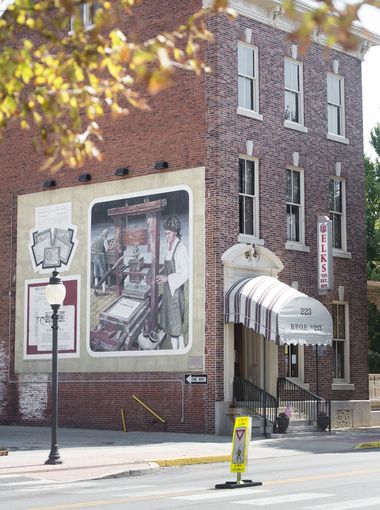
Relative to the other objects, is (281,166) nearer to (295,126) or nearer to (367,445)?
(295,126)

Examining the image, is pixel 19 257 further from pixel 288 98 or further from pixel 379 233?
pixel 379 233

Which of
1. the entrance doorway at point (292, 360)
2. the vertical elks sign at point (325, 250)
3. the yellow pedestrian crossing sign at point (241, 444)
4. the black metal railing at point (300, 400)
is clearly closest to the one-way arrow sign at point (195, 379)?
the black metal railing at point (300, 400)

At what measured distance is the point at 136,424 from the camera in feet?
96.7

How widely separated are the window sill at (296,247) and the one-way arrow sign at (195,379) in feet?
17.4

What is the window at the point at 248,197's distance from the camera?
29672 millimetres

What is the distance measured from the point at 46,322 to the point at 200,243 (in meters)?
6.68

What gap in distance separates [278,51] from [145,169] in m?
5.62

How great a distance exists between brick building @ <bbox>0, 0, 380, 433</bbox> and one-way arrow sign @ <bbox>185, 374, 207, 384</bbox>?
138 millimetres

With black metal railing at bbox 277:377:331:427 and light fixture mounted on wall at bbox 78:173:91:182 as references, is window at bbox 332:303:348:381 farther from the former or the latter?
light fixture mounted on wall at bbox 78:173:91:182

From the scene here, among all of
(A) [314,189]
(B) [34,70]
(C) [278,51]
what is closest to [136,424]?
(A) [314,189]

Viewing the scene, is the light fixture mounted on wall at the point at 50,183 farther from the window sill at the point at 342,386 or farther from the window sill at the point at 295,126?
the window sill at the point at 342,386

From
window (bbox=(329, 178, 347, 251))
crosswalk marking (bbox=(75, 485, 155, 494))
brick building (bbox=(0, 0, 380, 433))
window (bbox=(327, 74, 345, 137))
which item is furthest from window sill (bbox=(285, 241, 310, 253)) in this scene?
crosswalk marking (bbox=(75, 485, 155, 494))

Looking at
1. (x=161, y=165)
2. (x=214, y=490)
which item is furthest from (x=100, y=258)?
(x=214, y=490)

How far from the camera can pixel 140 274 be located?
30172mm
